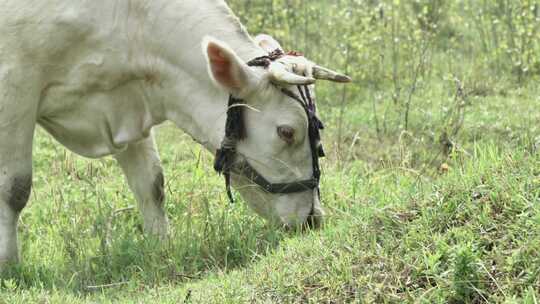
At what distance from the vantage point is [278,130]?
545 centimetres

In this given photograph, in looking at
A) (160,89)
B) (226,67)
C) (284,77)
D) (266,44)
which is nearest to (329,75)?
(284,77)

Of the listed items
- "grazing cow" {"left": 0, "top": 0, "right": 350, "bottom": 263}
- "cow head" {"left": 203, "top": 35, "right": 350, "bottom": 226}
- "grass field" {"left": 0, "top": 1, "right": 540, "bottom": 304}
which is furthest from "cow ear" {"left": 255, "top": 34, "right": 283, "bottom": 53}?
"grass field" {"left": 0, "top": 1, "right": 540, "bottom": 304}

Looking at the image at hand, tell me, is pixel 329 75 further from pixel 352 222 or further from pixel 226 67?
pixel 352 222

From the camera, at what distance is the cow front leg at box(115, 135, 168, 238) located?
659 centimetres

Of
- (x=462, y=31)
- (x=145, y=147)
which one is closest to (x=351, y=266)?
(x=145, y=147)

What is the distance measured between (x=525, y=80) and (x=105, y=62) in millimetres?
4681

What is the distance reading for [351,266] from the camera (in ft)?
14.5

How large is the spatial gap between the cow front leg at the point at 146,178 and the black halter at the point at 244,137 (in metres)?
1.09

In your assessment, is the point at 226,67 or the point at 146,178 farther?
the point at 146,178

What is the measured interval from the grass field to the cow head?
176 millimetres

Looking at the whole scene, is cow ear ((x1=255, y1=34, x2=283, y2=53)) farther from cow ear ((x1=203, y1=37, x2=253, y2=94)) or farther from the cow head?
cow ear ((x1=203, y1=37, x2=253, y2=94))

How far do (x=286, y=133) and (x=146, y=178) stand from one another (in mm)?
1545

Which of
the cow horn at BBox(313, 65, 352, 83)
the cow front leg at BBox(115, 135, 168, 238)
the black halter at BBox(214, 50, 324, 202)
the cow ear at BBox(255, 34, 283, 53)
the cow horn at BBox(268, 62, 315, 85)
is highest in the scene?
the cow horn at BBox(268, 62, 315, 85)

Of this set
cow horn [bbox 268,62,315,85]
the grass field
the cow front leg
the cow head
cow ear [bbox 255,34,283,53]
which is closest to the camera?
the grass field
